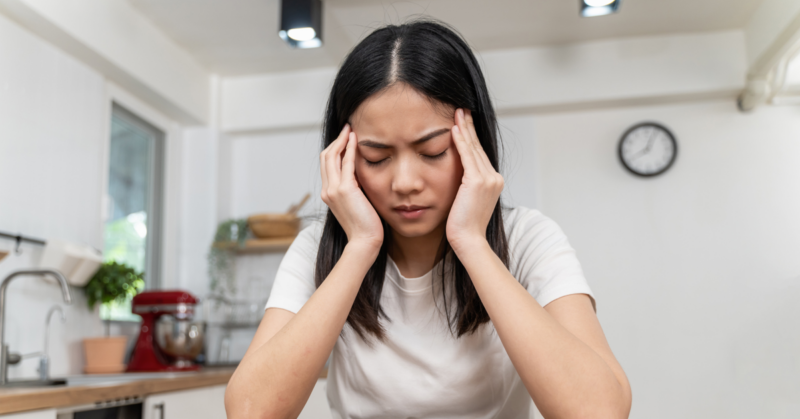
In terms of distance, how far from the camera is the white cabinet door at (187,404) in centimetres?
203

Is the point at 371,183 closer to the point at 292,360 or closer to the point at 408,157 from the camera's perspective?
the point at 408,157

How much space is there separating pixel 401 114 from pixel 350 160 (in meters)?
0.14

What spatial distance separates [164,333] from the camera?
2828mm

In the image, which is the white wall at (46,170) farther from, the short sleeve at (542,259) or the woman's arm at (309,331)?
the short sleeve at (542,259)

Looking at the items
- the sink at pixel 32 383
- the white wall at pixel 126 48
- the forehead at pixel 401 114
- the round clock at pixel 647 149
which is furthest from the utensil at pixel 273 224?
the forehead at pixel 401 114

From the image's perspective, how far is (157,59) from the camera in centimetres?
311

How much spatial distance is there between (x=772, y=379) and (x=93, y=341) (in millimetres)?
3047

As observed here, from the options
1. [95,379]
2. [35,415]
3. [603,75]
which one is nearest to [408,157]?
[35,415]

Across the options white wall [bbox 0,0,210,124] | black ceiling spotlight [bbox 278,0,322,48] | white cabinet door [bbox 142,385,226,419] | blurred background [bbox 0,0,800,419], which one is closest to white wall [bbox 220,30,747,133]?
blurred background [bbox 0,0,800,419]

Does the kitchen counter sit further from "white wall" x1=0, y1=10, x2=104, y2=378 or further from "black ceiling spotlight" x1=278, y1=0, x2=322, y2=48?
"black ceiling spotlight" x1=278, y1=0, x2=322, y2=48

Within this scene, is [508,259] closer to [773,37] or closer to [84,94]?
[84,94]

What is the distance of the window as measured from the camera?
2.99m

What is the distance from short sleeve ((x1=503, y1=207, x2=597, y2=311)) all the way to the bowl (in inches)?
93.4

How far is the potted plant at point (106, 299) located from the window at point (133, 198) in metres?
0.16
